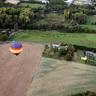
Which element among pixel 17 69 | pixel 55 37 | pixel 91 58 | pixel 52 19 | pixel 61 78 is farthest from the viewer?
pixel 52 19

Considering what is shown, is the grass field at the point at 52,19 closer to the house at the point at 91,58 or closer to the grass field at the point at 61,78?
the house at the point at 91,58

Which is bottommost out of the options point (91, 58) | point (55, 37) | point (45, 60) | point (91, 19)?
point (45, 60)

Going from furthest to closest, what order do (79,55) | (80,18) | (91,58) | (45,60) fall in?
(80,18) < (79,55) < (45,60) < (91,58)

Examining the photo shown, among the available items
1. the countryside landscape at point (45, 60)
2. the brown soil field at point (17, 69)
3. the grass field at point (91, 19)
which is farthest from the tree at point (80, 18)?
the brown soil field at point (17, 69)

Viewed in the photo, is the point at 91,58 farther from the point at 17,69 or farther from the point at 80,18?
the point at 80,18

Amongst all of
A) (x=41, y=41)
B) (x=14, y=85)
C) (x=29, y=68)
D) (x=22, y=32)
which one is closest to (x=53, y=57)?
(x=29, y=68)

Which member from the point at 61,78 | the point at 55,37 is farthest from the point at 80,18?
the point at 61,78

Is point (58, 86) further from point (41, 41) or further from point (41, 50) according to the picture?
point (41, 41)
